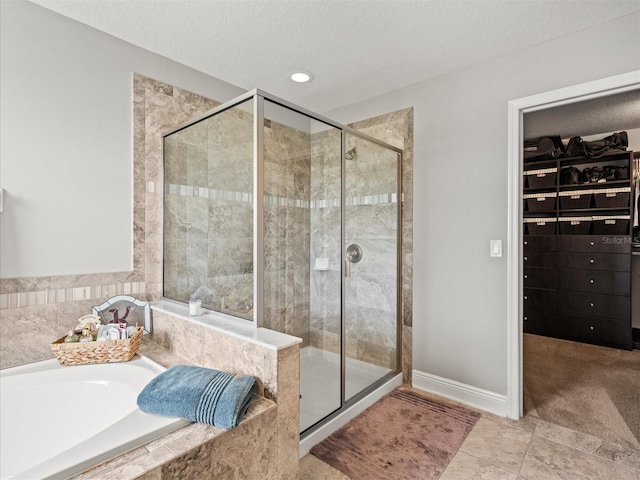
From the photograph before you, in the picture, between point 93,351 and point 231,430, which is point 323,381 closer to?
point 231,430

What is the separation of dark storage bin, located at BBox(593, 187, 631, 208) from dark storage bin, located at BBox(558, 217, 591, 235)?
0.68 ft

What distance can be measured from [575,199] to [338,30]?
3.38m

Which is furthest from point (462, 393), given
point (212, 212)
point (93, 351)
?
point (93, 351)

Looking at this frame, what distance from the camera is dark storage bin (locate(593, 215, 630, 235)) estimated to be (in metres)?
3.49

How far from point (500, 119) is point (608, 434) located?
2.04 metres

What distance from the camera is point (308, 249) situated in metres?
2.49

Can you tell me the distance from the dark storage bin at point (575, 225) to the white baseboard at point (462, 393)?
2530 mm

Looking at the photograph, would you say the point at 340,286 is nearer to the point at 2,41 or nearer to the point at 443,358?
the point at 443,358

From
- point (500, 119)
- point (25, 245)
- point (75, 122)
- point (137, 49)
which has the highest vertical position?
point (137, 49)

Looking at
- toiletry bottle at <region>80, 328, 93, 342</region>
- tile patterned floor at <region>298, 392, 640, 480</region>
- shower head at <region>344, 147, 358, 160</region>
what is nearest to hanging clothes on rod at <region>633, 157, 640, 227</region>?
tile patterned floor at <region>298, 392, 640, 480</region>

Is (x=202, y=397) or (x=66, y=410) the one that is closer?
(x=202, y=397)

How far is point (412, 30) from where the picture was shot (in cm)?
198

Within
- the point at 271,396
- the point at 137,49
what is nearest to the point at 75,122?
the point at 137,49

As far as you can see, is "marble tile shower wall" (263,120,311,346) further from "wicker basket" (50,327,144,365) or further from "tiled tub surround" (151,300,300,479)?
"wicker basket" (50,327,144,365)
